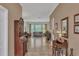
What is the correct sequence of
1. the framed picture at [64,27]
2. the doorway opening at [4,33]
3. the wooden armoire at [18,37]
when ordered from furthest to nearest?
the framed picture at [64,27]
the wooden armoire at [18,37]
the doorway opening at [4,33]

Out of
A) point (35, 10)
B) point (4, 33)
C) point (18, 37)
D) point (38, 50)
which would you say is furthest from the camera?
Answer: point (38, 50)

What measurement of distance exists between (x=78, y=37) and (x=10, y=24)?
1.73m

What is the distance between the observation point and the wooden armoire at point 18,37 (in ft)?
12.5

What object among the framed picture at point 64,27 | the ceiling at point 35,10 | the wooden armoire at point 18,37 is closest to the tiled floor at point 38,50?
the wooden armoire at point 18,37

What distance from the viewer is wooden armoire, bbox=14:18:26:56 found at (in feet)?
12.5

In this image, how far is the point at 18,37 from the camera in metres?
3.90

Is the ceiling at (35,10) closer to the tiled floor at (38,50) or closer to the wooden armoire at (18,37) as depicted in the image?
the wooden armoire at (18,37)

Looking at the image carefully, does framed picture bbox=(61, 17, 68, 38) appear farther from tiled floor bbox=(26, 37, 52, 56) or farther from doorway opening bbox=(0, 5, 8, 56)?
doorway opening bbox=(0, 5, 8, 56)

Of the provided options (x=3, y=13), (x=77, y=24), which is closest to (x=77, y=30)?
(x=77, y=24)

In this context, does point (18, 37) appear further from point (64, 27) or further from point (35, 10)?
point (64, 27)

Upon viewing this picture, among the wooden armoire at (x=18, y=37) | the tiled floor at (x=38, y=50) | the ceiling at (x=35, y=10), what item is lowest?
the tiled floor at (x=38, y=50)

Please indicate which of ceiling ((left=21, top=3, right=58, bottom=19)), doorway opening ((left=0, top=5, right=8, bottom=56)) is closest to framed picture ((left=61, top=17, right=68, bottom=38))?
ceiling ((left=21, top=3, right=58, bottom=19))

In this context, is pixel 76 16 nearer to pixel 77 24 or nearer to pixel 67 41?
pixel 77 24

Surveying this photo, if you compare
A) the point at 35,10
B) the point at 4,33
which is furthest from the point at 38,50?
the point at 4,33
